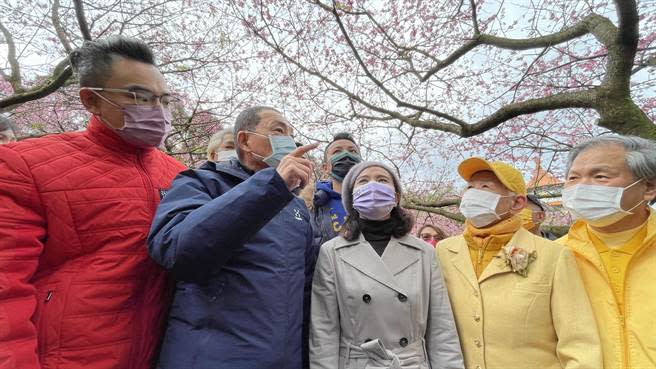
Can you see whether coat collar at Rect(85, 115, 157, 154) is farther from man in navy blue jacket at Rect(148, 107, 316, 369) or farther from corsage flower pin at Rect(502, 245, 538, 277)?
corsage flower pin at Rect(502, 245, 538, 277)

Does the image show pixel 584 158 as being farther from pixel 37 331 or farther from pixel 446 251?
pixel 37 331

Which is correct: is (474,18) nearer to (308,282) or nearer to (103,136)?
(308,282)

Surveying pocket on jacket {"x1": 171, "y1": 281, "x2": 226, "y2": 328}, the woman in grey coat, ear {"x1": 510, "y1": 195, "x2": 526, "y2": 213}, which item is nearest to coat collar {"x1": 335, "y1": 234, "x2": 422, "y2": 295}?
the woman in grey coat

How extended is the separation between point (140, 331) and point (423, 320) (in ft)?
4.75

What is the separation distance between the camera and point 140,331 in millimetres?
1516

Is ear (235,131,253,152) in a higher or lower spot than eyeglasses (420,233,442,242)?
higher

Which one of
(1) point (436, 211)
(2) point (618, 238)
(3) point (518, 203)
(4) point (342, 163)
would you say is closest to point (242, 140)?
(4) point (342, 163)

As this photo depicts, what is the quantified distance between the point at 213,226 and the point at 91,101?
3.34ft

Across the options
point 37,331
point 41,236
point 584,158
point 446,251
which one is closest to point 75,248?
point 41,236

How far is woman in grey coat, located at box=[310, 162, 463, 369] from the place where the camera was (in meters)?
1.83

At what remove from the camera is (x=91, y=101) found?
65.9 inches

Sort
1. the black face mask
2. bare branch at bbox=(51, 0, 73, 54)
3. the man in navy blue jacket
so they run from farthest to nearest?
bare branch at bbox=(51, 0, 73, 54) < the black face mask < the man in navy blue jacket

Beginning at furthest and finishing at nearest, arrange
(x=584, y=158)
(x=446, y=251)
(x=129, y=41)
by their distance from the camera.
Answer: (x=446, y=251), (x=584, y=158), (x=129, y=41)

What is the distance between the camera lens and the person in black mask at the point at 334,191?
324cm
